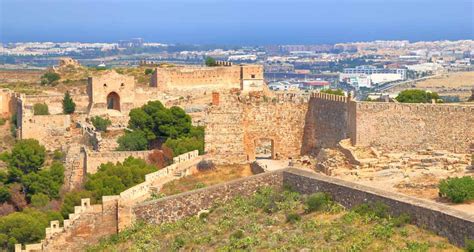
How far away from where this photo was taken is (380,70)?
10100 cm

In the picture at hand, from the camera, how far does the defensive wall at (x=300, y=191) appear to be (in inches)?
689

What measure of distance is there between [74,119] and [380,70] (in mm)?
63271

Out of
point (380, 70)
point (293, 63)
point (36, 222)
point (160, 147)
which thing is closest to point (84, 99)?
point (160, 147)

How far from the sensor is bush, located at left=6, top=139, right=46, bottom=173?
34.3m

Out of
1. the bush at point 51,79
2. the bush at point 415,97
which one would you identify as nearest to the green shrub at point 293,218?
the bush at point 415,97

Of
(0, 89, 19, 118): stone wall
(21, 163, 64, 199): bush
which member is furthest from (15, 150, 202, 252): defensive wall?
(0, 89, 19, 118): stone wall

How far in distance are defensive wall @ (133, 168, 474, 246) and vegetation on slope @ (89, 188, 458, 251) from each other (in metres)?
0.17

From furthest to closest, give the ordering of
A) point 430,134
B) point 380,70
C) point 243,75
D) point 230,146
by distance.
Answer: point 380,70 → point 243,75 → point 230,146 → point 430,134

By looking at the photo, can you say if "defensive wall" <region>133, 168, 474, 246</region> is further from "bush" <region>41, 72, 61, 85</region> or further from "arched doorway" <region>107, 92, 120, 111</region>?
"bush" <region>41, 72, 61, 85</region>

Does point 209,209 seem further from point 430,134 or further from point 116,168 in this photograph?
point 116,168

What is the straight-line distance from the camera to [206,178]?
A: 949 inches

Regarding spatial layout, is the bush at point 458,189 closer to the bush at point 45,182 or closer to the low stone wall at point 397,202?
the low stone wall at point 397,202

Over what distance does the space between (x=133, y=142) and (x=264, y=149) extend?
25.1 ft

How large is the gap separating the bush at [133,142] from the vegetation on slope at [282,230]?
11.8 metres
